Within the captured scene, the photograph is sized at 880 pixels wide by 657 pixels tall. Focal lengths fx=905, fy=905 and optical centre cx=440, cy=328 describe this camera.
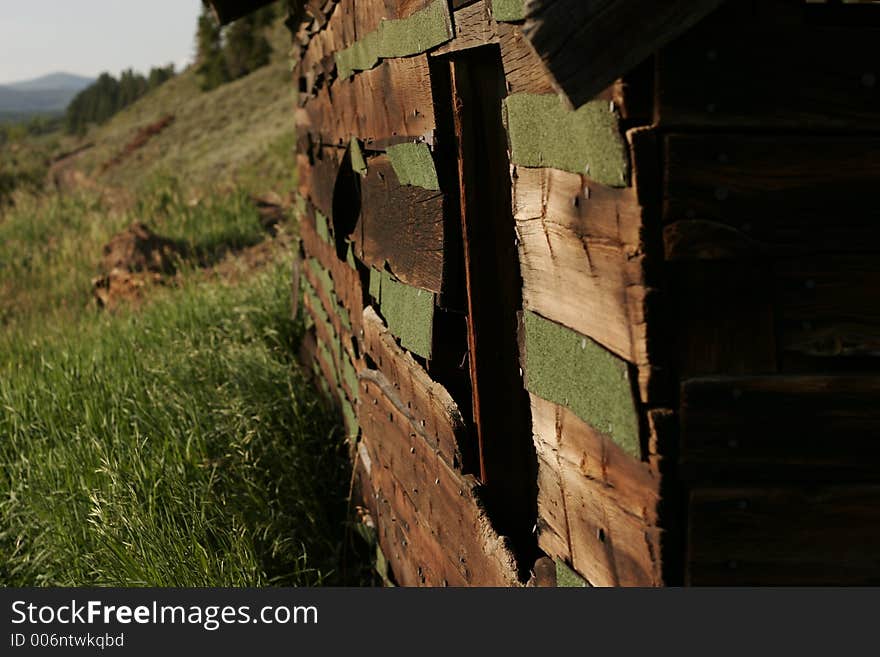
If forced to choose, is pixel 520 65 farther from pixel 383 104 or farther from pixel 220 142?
pixel 220 142

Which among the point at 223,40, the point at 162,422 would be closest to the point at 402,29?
the point at 162,422

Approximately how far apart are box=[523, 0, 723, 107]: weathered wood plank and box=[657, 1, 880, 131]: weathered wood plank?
6cm

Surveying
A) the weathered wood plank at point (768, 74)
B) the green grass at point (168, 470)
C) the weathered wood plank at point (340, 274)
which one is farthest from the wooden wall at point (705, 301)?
the green grass at point (168, 470)

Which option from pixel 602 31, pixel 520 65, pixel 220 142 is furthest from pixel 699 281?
pixel 220 142

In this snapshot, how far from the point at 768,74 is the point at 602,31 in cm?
28

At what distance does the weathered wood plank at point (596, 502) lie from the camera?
1.56 metres

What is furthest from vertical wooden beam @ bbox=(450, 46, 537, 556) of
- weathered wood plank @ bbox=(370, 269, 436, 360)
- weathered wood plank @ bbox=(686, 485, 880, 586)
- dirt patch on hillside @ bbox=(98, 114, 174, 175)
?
dirt patch on hillside @ bbox=(98, 114, 174, 175)

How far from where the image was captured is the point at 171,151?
25391 millimetres

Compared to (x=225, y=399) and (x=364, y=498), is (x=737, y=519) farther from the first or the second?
(x=225, y=399)

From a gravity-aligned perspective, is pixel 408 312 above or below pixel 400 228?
below

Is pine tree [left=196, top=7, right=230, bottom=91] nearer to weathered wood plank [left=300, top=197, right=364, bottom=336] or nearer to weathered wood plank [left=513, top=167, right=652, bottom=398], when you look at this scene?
weathered wood plank [left=300, top=197, right=364, bottom=336]

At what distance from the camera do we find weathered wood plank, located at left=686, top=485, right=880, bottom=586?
60.1 inches

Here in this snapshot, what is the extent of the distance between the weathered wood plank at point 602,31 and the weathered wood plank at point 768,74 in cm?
6

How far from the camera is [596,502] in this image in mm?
1726
